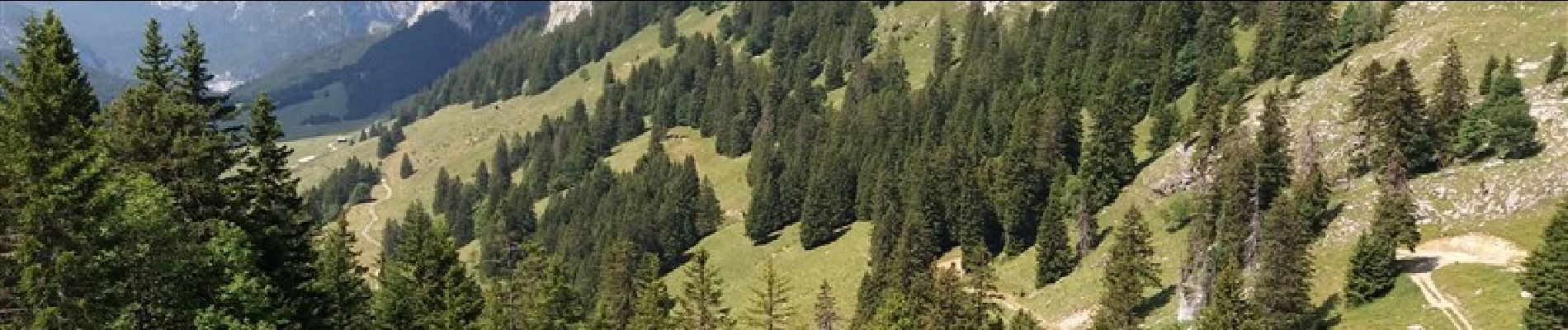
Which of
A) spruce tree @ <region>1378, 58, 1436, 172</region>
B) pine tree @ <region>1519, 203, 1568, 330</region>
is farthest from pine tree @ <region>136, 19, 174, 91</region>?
spruce tree @ <region>1378, 58, 1436, 172</region>

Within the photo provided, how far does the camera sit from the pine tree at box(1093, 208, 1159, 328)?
2849 inches

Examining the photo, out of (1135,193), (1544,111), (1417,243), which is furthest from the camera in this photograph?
(1135,193)

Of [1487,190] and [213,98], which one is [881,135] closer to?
[1487,190]

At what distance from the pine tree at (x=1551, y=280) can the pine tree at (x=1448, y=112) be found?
2425 cm

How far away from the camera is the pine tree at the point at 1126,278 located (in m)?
72.4

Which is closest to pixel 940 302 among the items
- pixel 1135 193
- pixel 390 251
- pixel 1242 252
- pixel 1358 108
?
pixel 1242 252

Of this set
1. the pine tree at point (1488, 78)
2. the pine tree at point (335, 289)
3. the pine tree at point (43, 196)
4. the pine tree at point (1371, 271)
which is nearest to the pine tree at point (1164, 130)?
the pine tree at point (1488, 78)

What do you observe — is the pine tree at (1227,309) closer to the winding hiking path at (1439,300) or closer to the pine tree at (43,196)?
the winding hiking path at (1439,300)

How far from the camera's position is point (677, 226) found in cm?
14500

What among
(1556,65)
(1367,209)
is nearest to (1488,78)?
(1556,65)

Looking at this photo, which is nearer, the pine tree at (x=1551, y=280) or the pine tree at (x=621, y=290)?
the pine tree at (x=1551, y=280)

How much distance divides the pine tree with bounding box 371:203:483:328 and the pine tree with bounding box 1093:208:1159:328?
1584 inches

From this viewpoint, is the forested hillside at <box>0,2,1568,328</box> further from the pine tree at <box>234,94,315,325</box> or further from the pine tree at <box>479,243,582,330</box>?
the pine tree at <box>479,243,582,330</box>

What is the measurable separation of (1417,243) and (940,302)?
1317 inches
